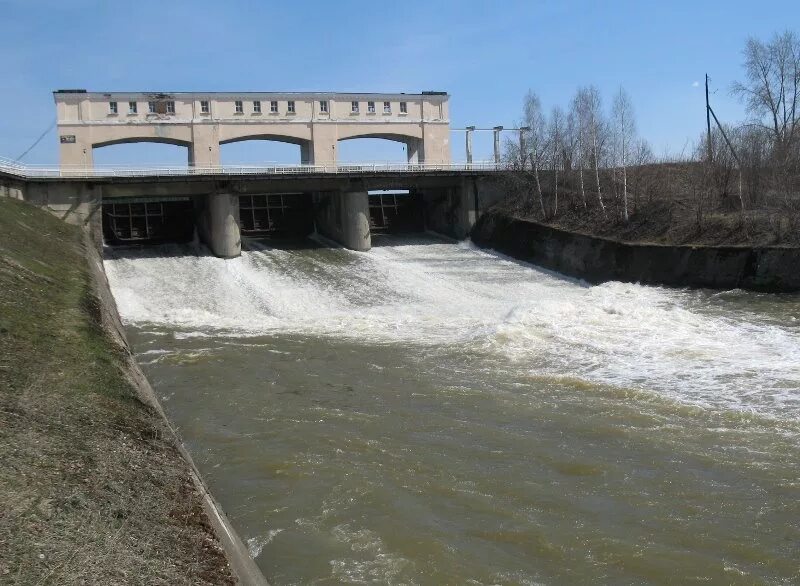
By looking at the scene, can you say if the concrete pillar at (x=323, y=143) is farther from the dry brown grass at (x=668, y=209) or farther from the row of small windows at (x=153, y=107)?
the dry brown grass at (x=668, y=209)

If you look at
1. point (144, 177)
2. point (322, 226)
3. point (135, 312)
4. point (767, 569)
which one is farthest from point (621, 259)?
point (767, 569)

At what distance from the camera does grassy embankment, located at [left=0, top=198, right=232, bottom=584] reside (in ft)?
14.1

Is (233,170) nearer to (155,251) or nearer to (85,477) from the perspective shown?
(155,251)

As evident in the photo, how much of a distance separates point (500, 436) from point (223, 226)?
817 inches

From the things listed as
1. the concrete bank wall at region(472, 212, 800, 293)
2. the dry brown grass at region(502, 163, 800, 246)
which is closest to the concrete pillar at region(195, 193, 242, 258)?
the concrete bank wall at region(472, 212, 800, 293)

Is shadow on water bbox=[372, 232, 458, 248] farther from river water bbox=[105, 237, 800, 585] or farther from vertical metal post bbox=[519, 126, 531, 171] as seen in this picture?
river water bbox=[105, 237, 800, 585]

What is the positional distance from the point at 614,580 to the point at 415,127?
3690cm

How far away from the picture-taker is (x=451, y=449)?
8.78 m

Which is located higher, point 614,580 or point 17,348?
point 17,348

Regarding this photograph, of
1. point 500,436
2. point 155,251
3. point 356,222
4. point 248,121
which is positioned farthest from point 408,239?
point 500,436

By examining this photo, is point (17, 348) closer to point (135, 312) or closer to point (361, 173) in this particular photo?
point (135, 312)

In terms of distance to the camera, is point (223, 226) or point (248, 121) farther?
point (248, 121)

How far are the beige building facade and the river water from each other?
18.1 m

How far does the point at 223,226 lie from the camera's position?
27.7 metres
